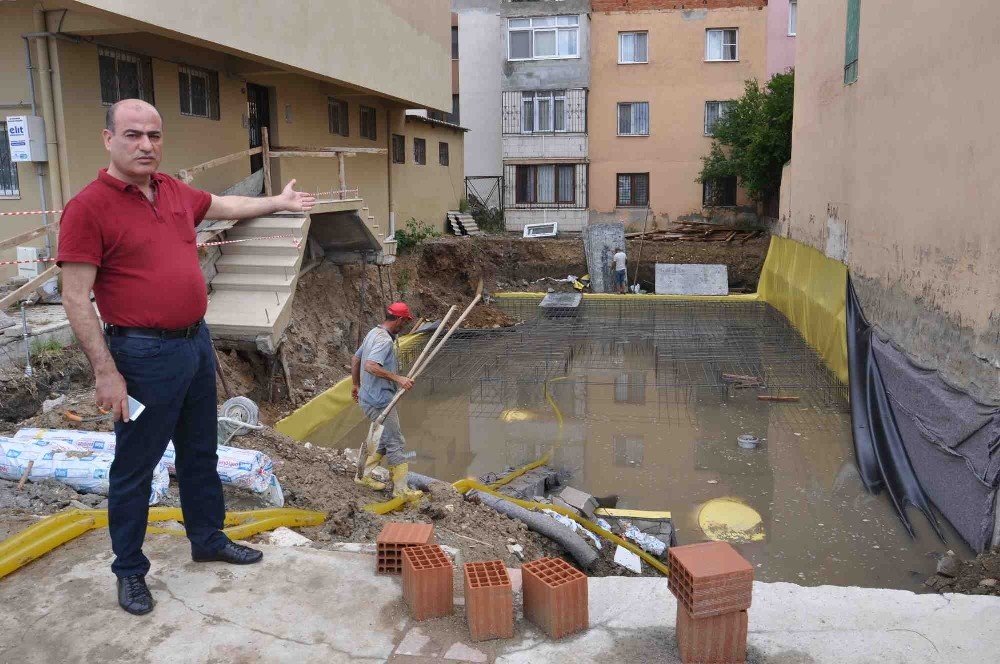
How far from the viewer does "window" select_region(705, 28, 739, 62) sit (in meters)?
24.1

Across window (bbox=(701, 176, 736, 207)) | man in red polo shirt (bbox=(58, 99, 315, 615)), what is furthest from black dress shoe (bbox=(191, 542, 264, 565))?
window (bbox=(701, 176, 736, 207))

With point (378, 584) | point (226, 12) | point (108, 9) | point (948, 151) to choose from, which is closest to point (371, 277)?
point (226, 12)

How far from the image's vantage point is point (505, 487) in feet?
25.2

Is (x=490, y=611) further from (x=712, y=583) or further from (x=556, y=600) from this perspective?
(x=712, y=583)

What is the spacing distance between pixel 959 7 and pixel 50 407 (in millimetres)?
9145

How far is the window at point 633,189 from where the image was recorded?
25203mm

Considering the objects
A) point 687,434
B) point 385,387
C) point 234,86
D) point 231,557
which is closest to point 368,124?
point 234,86

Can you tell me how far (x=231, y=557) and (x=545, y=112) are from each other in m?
23.3

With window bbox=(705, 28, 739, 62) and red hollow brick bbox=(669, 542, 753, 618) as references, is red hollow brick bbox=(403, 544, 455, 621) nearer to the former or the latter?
red hollow brick bbox=(669, 542, 753, 618)

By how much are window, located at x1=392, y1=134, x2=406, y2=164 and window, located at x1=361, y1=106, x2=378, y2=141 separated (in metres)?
0.92

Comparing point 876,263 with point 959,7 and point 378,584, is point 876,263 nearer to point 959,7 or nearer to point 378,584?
point 959,7

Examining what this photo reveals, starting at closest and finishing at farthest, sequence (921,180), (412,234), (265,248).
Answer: (921,180), (265,248), (412,234)

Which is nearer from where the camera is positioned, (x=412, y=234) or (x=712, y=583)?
(x=712, y=583)

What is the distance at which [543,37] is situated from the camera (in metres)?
24.5
